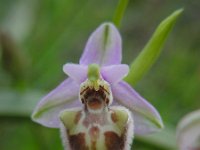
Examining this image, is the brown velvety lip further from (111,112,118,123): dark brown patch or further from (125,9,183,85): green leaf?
(125,9,183,85): green leaf

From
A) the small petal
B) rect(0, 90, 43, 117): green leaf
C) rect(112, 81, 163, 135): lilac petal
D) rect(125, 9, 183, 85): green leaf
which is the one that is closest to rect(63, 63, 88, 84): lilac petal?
rect(112, 81, 163, 135): lilac petal

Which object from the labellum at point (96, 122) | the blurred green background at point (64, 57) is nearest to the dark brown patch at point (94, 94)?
the labellum at point (96, 122)

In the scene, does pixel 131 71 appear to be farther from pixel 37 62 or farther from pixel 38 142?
pixel 37 62

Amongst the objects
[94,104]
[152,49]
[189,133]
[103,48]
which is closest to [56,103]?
[94,104]

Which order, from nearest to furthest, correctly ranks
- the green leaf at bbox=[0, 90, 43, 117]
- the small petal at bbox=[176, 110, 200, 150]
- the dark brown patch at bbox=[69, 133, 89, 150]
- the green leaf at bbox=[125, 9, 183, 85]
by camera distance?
the dark brown patch at bbox=[69, 133, 89, 150]
the green leaf at bbox=[125, 9, 183, 85]
the small petal at bbox=[176, 110, 200, 150]
the green leaf at bbox=[0, 90, 43, 117]

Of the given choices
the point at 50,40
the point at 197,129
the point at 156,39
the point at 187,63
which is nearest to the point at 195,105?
the point at 187,63

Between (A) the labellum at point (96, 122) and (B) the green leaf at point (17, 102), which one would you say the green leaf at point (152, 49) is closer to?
(A) the labellum at point (96, 122)
